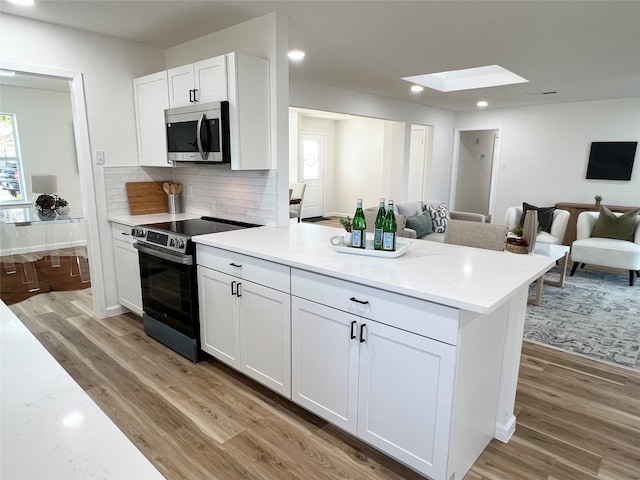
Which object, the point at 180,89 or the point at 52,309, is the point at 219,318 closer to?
the point at 180,89

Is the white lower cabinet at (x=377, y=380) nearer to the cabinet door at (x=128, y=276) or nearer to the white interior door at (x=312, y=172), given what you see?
the cabinet door at (x=128, y=276)

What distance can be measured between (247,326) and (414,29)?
250cm

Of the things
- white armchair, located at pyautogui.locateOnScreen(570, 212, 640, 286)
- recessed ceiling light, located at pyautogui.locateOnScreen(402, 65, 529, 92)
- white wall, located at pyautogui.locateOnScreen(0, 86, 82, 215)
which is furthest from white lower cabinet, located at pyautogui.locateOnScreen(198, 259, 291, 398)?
white wall, located at pyautogui.locateOnScreen(0, 86, 82, 215)

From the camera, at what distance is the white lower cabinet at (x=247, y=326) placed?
7.42 feet

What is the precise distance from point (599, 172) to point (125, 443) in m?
7.45

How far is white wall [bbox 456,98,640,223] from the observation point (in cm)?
611

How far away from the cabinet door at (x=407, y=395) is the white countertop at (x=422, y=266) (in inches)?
8.5

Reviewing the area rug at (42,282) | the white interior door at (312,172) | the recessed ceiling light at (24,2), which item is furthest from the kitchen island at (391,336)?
the white interior door at (312,172)

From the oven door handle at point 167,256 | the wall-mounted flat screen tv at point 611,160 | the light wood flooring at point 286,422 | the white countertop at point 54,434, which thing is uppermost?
the wall-mounted flat screen tv at point 611,160

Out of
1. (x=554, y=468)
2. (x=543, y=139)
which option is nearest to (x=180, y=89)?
(x=554, y=468)

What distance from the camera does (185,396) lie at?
2.48 metres

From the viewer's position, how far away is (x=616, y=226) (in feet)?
16.9

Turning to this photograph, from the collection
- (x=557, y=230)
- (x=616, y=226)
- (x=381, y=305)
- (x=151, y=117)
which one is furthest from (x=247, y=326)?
(x=616, y=226)

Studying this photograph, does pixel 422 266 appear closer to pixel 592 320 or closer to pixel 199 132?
pixel 199 132
